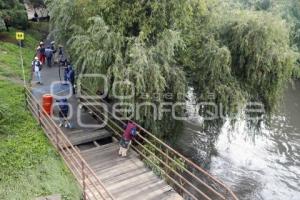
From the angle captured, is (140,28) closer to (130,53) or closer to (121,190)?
(130,53)

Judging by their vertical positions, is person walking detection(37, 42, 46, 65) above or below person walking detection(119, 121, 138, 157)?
above

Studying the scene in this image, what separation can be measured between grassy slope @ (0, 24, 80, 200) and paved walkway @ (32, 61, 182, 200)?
0.99 m

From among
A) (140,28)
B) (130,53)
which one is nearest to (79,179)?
(130,53)

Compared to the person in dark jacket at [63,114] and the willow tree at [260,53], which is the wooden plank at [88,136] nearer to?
the person in dark jacket at [63,114]

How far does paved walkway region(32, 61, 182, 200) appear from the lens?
998 cm

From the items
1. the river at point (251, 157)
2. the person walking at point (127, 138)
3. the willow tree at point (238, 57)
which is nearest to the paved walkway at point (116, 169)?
the person walking at point (127, 138)

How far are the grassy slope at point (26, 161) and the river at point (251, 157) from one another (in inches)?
266

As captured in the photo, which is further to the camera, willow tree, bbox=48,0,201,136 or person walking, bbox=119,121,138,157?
willow tree, bbox=48,0,201,136

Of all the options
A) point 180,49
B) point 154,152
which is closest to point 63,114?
point 154,152

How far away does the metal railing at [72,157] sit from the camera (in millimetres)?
9250

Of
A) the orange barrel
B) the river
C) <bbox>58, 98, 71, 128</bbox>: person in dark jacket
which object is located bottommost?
the river

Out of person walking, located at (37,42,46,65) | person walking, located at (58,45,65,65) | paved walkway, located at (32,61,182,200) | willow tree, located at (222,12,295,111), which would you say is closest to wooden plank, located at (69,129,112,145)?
paved walkway, located at (32,61,182,200)

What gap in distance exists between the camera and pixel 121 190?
33.0 feet

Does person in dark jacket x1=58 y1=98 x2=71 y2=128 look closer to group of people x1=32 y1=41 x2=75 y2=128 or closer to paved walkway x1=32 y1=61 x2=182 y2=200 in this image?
group of people x1=32 y1=41 x2=75 y2=128
